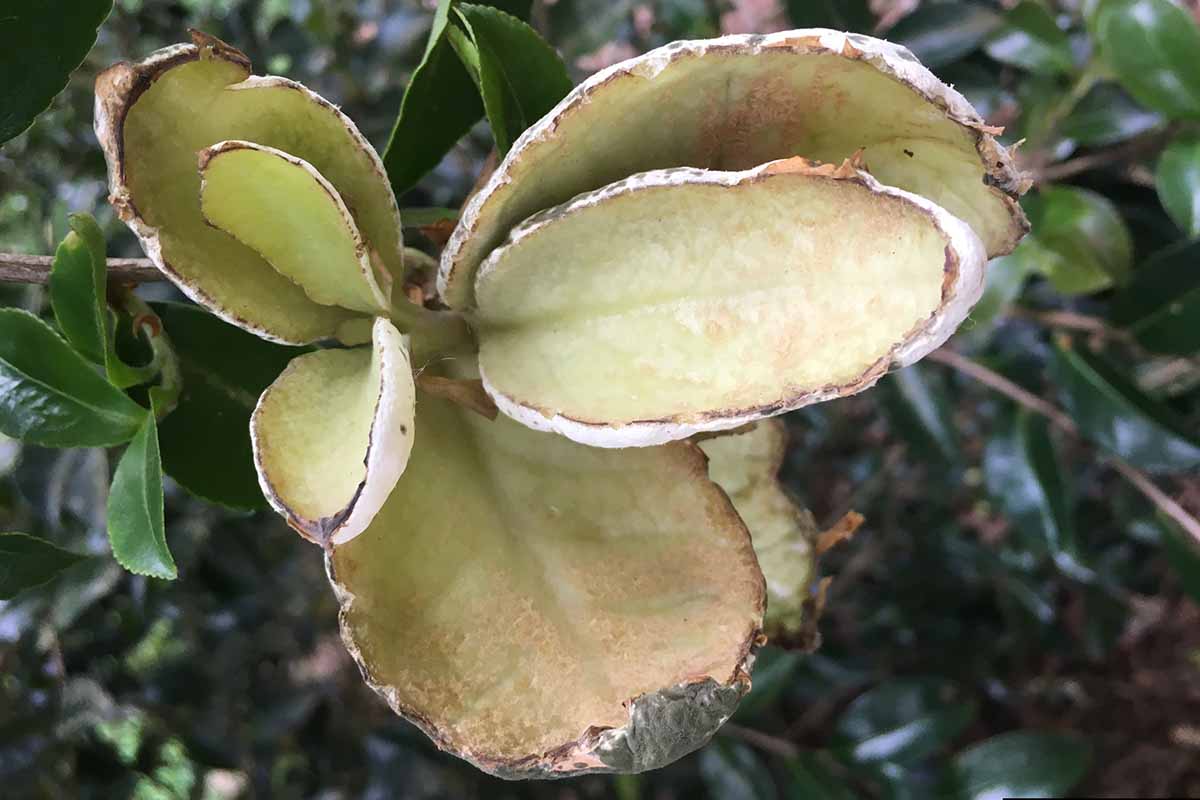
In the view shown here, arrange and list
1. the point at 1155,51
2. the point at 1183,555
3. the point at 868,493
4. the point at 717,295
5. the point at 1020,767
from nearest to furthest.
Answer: the point at 717,295 < the point at 1155,51 < the point at 1183,555 < the point at 1020,767 < the point at 868,493

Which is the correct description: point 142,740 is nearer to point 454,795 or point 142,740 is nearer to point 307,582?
point 307,582

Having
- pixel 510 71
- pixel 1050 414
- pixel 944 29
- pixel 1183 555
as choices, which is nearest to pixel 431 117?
pixel 510 71

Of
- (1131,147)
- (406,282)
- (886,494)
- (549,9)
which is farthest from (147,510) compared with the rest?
(886,494)

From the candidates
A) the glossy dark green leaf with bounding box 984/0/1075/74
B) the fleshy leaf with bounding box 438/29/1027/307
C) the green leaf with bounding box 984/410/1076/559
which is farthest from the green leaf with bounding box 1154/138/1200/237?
the fleshy leaf with bounding box 438/29/1027/307

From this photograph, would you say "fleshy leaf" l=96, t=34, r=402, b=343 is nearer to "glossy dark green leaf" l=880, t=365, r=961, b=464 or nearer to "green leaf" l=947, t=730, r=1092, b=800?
"glossy dark green leaf" l=880, t=365, r=961, b=464

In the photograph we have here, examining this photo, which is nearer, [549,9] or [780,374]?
[780,374]

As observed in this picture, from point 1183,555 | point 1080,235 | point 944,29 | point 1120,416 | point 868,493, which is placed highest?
point 944,29

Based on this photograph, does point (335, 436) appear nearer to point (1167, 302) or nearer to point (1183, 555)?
point (1167, 302)
